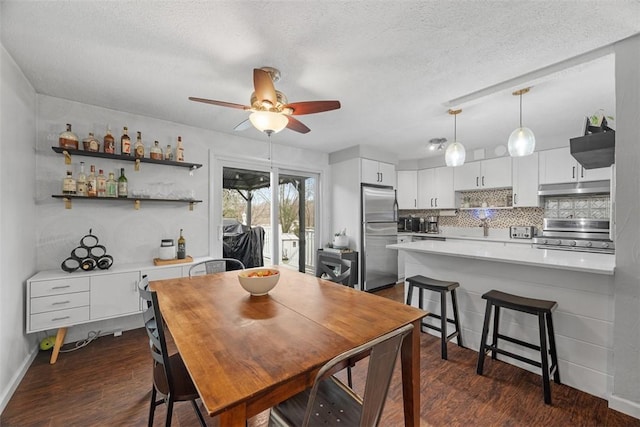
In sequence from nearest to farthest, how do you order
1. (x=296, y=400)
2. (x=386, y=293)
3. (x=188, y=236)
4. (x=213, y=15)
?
(x=296, y=400), (x=213, y=15), (x=188, y=236), (x=386, y=293)

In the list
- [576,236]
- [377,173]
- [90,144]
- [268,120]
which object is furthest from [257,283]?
[576,236]

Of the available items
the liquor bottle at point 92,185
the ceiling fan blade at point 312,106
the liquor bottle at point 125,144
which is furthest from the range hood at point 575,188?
the liquor bottle at point 92,185

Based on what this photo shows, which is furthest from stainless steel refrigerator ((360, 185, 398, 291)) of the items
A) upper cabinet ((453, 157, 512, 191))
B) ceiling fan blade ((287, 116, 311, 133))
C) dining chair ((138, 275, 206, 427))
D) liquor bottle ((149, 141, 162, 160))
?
dining chair ((138, 275, 206, 427))

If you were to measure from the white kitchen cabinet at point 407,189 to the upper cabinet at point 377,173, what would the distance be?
513 mm

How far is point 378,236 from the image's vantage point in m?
4.66

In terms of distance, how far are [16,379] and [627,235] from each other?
4.40m

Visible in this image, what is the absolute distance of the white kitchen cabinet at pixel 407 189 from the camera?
5480 millimetres

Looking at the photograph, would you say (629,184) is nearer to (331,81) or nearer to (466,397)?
(466,397)

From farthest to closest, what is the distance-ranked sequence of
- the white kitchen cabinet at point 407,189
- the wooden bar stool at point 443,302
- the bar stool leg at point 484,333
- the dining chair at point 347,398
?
the white kitchen cabinet at point 407,189, the wooden bar stool at point 443,302, the bar stool leg at point 484,333, the dining chair at point 347,398

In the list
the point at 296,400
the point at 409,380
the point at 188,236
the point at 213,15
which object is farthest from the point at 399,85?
the point at 188,236

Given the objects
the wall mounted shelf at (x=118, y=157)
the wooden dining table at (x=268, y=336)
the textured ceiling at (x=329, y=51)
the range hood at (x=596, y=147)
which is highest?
the textured ceiling at (x=329, y=51)

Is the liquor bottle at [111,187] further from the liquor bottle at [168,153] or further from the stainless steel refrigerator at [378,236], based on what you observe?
the stainless steel refrigerator at [378,236]

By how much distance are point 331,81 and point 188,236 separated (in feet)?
8.28

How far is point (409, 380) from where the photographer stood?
4.47 feet
